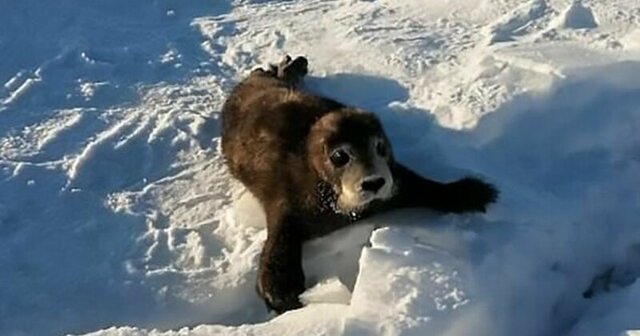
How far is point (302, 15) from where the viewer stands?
662cm

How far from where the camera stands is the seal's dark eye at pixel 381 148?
4.52 m

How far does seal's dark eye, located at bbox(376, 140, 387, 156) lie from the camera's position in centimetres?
452

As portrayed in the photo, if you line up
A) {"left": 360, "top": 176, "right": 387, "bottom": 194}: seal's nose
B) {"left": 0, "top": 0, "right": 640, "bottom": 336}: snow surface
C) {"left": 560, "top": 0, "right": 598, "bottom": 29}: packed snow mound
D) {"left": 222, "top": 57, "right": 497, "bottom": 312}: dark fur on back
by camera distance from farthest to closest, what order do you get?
{"left": 560, "top": 0, "right": 598, "bottom": 29}: packed snow mound < {"left": 222, "top": 57, "right": 497, "bottom": 312}: dark fur on back < {"left": 360, "top": 176, "right": 387, "bottom": 194}: seal's nose < {"left": 0, "top": 0, "right": 640, "bottom": 336}: snow surface

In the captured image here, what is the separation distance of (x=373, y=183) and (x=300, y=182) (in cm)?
47

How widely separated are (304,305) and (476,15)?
2.38m

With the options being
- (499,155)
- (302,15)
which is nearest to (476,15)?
(302,15)

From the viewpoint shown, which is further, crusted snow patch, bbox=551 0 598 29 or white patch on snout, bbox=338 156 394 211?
crusted snow patch, bbox=551 0 598 29

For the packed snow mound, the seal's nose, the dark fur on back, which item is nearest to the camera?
the seal's nose

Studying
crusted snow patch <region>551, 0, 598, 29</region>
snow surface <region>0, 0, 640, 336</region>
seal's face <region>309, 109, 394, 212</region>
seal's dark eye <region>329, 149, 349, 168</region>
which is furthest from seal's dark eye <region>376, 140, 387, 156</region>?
crusted snow patch <region>551, 0, 598, 29</region>

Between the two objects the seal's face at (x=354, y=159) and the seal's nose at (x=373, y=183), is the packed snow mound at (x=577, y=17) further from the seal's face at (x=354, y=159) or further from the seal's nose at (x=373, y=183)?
the seal's nose at (x=373, y=183)

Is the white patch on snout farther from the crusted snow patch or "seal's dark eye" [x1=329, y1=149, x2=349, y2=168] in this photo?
the crusted snow patch

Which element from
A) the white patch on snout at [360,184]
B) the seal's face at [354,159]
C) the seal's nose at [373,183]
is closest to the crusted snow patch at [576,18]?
the seal's face at [354,159]

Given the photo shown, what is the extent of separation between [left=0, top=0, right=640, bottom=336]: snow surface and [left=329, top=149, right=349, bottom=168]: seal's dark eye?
0.26 metres

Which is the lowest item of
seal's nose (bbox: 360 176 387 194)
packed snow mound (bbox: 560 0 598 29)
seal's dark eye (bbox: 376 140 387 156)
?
seal's nose (bbox: 360 176 387 194)
